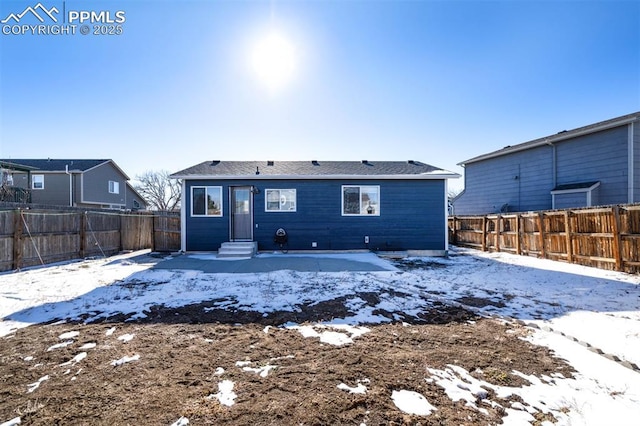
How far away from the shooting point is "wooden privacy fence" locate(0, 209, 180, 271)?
713cm

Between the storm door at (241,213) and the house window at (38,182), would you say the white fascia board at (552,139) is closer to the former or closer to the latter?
the storm door at (241,213)

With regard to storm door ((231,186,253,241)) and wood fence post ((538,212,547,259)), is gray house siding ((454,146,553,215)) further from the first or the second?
storm door ((231,186,253,241))

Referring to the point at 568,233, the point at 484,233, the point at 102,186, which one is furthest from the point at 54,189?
the point at 568,233

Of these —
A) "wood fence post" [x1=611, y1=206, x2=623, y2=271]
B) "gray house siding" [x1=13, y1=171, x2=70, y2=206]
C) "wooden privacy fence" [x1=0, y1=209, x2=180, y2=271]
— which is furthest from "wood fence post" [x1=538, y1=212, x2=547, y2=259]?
"gray house siding" [x1=13, y1=171, x2=70, y2=206]

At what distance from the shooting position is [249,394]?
2160 millimetres

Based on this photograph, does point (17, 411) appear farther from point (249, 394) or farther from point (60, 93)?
point (60, 93)

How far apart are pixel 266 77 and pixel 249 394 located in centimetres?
914

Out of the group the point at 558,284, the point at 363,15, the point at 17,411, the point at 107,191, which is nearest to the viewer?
the point at 17,411

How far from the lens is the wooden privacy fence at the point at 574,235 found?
659 centimetres

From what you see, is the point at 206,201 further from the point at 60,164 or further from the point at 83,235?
the point at 60,164

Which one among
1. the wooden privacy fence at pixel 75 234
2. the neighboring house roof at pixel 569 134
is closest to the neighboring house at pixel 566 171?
the neighboring house roof at pixel 569 134

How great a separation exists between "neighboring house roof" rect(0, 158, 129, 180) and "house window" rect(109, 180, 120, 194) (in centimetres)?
217

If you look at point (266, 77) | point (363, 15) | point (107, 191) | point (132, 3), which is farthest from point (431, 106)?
point (107, 191)

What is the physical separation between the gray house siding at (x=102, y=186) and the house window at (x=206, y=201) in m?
16.9
